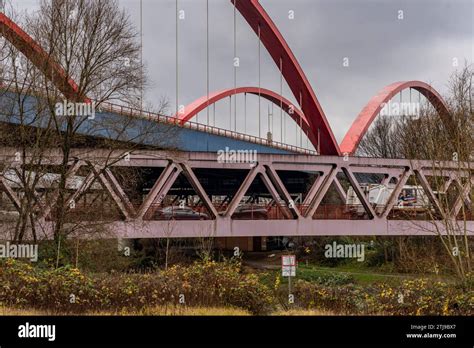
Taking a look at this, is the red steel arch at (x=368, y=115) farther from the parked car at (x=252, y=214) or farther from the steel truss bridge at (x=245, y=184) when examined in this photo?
the parked car at (x=252, y=214)

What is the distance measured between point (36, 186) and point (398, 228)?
20620 mm

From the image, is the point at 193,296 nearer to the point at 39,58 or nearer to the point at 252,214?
the point at 39,58

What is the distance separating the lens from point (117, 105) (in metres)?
19.9

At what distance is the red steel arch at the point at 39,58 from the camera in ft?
59.4

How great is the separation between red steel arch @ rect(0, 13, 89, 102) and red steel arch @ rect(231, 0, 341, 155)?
24.8 metres


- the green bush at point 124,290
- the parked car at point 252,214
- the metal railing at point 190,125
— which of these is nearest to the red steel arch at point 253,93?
the metal railing at point 190,125

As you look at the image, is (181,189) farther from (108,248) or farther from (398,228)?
(108,248)

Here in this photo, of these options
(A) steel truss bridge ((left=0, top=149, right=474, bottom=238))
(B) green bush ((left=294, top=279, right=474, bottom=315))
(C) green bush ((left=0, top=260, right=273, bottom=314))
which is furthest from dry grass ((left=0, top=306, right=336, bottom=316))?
(A) steel truss bridge ((left=0, top=149, right=474, bottom=238))

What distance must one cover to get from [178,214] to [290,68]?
22.2 m

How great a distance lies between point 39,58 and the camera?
18344mm

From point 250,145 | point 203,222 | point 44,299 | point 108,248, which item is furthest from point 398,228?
point 44,299

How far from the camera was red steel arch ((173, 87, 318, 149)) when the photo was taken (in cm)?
5315

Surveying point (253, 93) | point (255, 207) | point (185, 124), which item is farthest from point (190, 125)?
point (253, 93)
